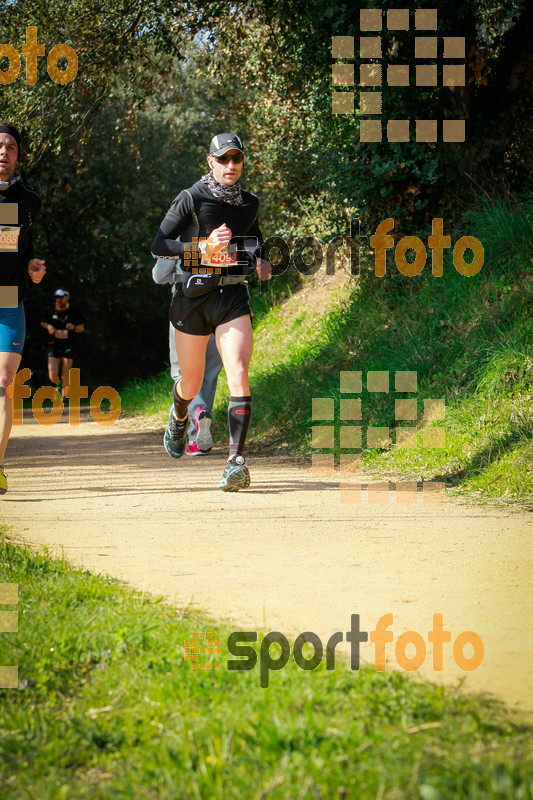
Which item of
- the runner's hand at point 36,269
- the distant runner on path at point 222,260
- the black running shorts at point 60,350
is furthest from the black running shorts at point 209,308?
the black running shorts at point 60,350

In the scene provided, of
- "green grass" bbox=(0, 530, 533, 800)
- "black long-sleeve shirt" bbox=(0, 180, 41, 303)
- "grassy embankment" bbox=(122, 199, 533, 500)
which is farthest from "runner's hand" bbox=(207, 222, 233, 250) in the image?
"green grass" bbox=(0, 530, 533, 800)

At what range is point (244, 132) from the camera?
19922 millimetres

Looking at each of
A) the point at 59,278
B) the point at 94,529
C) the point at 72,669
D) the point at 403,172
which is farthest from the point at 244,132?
the point at 72,669

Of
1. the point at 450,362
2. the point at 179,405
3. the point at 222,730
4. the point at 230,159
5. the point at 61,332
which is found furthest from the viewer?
the point at 61,332

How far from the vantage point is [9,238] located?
606 cm

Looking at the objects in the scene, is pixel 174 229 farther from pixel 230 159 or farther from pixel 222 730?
pixel 222 730

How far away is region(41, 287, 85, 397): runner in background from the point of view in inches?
683

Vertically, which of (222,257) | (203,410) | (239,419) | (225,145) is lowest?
(203,410)

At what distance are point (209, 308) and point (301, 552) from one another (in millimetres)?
2599

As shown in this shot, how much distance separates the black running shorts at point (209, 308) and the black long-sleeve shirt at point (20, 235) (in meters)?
1.14

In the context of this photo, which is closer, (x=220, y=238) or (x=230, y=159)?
(x=220, y=238)

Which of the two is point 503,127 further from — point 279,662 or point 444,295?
point 279,662

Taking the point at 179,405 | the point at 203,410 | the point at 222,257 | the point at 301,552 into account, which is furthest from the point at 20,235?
the point at 203,410

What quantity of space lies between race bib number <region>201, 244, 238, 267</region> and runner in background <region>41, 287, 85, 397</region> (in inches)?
438
